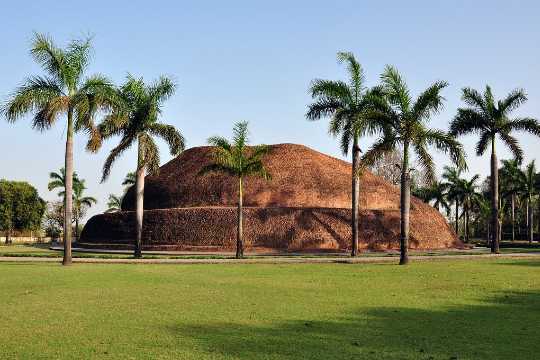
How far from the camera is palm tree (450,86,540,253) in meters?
34.9

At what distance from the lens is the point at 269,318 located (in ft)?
33.0

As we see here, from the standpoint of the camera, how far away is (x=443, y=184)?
68.6 m

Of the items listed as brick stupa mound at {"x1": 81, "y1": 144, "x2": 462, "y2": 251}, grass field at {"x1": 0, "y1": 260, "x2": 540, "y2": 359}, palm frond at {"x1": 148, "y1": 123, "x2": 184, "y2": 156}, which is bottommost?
grass field at {"x1": 0, "y1": 260, "x2": 540, "y2": 359}

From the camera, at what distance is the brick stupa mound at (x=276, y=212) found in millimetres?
42375

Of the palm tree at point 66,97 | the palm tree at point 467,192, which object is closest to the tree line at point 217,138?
the palm tree at point 66,97

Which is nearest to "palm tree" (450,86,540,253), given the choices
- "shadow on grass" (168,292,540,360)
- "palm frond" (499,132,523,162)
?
"palm frond" (499,132,523,162)

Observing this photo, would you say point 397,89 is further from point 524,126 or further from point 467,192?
point 467,192

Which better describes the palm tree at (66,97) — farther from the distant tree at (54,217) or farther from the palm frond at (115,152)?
the distant tree at (54,217)

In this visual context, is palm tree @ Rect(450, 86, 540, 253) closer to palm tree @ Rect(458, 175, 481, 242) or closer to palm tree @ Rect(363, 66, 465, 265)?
palm tree @ Rect(363, 66, 465, 265)

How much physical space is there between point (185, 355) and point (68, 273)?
14134mm

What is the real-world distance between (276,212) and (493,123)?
1686 centimetres

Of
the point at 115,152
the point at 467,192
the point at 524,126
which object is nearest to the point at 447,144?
the point at 524,126

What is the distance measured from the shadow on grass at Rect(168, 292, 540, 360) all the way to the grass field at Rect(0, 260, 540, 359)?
0.02m

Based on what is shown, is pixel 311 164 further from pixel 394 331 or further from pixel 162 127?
pixel 394 331
